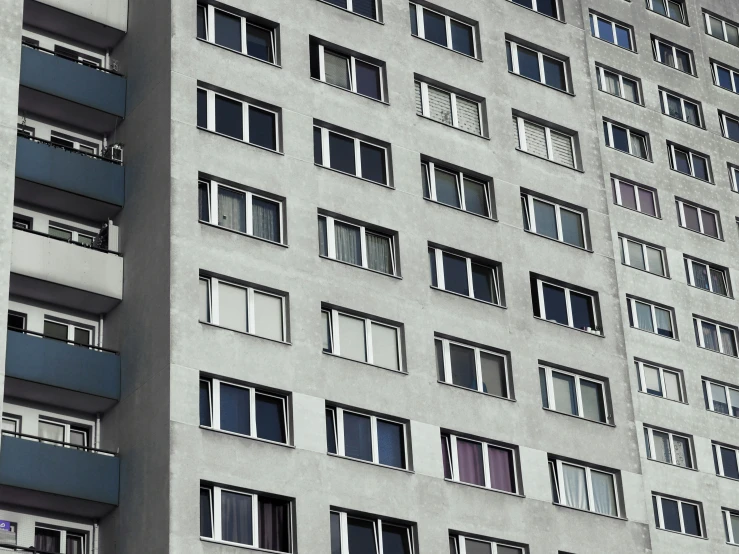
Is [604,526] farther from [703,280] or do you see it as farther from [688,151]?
[688,151]

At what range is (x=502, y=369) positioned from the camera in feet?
144

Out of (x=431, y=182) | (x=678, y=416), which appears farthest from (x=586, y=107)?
(x=678, y=416)

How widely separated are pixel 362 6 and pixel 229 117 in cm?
765

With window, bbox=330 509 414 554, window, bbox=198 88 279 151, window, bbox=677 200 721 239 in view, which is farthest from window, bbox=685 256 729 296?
window, bbox=330 509 414 554

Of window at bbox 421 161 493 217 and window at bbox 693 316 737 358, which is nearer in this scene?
window at bbox 421 161 493 217

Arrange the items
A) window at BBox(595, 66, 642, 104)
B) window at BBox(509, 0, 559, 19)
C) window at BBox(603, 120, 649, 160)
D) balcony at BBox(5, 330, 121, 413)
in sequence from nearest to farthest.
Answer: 1. balcony at BBox(5, 330, 121, 413)
2. window at BBox(509, 0, 559, 19)
3. window at BBox(603, 120, 649, 160)
4. window at BBox(595, 66, 642, 104)

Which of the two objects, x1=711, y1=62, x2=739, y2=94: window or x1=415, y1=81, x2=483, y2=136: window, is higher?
x1=711, y1=62, x2=739, y2=94: window

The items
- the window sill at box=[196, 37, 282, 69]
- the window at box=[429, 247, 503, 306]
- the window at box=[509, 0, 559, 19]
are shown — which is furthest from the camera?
the window at box=[509, 0, 559, 19]

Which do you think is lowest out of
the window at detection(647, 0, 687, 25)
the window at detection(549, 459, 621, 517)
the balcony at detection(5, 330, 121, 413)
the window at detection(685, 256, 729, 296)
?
the window at detection(549, 459, 621, 517)

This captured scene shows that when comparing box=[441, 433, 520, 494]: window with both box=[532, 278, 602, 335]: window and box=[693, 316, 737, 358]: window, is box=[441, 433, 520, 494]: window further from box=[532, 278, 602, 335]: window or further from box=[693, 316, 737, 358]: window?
box=[693, 316, 737, 358]: window

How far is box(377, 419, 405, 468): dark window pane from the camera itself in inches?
1570

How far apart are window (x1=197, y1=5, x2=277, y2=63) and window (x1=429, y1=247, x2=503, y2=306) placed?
813 centimetres

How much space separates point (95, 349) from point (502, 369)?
12.8 meters

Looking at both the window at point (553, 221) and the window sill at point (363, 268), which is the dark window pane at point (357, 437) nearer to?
the window sill at point (363, 268)
